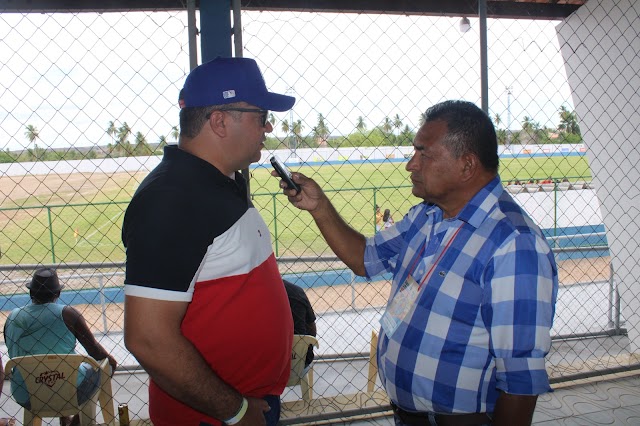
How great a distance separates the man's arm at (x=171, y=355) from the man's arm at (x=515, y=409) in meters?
0.80

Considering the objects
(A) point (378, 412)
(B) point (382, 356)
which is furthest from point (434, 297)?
(A) point (378, 412)

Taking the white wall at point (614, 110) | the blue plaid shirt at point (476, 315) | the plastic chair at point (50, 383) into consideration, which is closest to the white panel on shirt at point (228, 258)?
the blue plaid shirt at point (476, 315)

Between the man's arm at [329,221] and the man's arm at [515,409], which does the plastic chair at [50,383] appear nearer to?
the man's arm at [329,221]

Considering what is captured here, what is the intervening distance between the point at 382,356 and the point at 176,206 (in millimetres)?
949

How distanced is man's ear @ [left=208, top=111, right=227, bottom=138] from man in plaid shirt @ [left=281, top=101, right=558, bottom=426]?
0.67 m

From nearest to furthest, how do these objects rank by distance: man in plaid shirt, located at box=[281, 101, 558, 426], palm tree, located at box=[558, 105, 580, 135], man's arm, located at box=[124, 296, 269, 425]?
1. man's arm, located at box=[124, 296, 269, 425]
2. man in plaid shirt, located at box=[281, 101, 558, 426]
3. palm tree, located at box=[558, 105, 580, 135]

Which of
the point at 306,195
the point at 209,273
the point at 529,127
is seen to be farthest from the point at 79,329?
the point at 529,127

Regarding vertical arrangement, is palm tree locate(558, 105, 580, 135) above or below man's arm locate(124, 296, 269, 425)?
above

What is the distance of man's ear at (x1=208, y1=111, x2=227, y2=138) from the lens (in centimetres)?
151

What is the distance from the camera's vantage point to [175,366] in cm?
127

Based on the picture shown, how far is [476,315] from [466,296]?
6 cm

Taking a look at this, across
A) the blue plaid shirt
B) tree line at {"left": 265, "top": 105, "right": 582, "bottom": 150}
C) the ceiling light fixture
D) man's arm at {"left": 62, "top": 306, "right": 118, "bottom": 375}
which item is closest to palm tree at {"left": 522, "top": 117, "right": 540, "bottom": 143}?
tree line at {"left": 265, "top": 105, "right": 582, "bottom": 150}

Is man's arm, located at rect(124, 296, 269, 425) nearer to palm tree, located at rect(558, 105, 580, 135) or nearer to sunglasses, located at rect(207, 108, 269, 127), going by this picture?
sunglasses, located at rect(207, 108, 269, 127)

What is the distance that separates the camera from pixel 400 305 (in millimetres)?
1662
